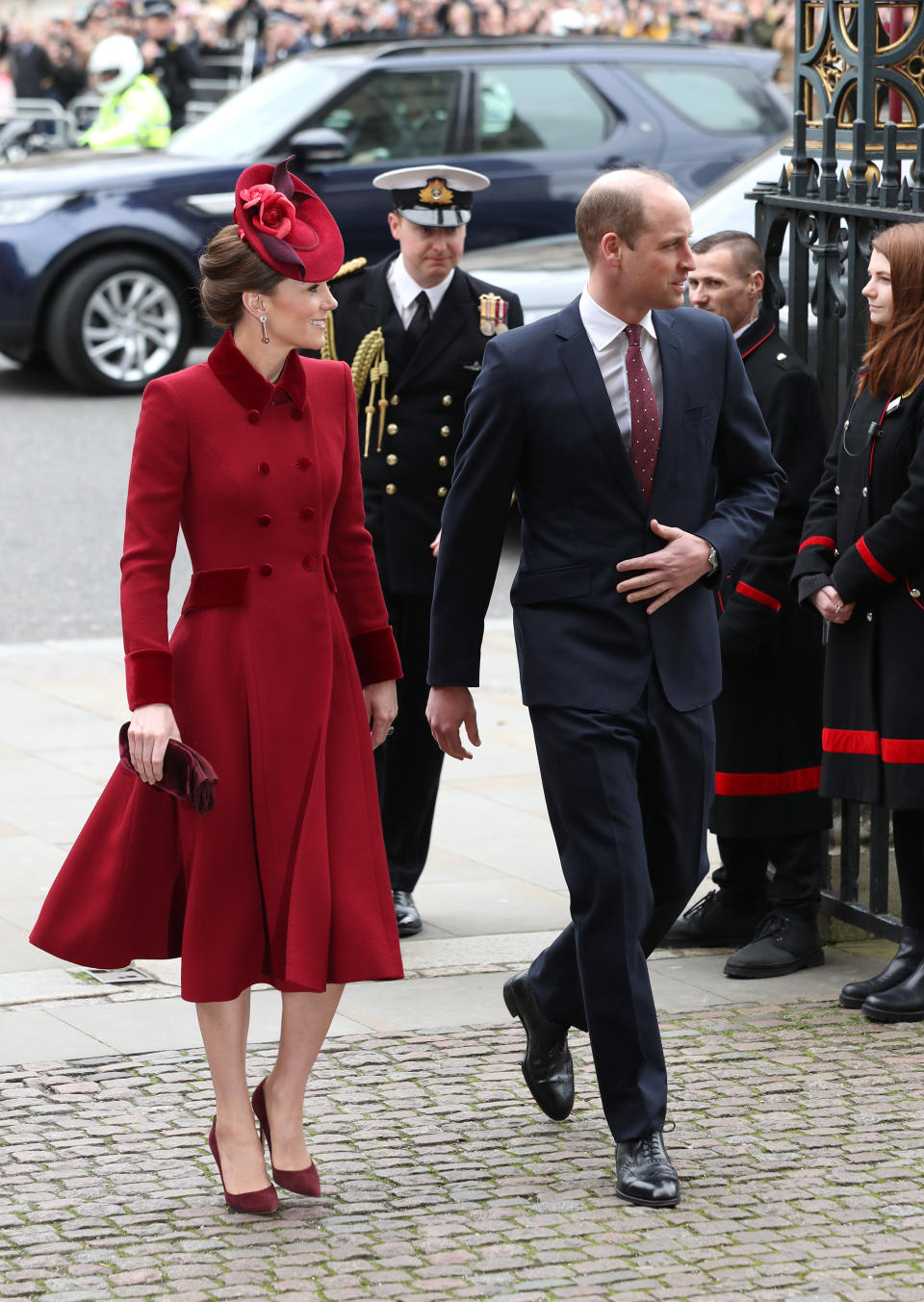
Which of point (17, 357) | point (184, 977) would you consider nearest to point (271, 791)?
point (184, 977)

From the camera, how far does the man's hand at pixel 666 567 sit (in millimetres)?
4367

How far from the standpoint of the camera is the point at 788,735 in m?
5.89

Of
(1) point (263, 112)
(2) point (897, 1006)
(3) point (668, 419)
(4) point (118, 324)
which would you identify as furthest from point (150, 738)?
(1) point (263, 112)

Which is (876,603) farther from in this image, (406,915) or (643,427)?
(406,915)

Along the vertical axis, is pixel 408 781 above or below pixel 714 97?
below

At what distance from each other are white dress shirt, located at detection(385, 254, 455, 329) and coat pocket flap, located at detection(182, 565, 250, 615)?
207cm

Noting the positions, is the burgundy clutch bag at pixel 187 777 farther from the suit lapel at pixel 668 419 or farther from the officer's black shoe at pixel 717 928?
the officer's black shoe at pixel 717 928

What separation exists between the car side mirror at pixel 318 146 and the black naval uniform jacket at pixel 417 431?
25.5ft

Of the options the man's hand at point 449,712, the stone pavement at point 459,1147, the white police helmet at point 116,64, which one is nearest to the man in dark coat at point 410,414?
the stone pavement at point 459,1147

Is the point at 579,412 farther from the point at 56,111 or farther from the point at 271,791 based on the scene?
the point at 56,111

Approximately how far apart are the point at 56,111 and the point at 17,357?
1249 centimetres

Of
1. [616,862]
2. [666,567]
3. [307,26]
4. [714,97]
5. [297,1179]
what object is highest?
[307,26]

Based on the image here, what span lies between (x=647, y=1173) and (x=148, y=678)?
1291 millimetres

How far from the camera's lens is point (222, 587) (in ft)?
13.8
